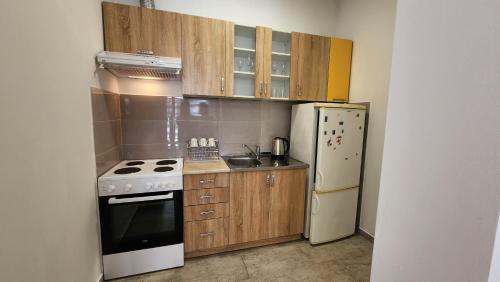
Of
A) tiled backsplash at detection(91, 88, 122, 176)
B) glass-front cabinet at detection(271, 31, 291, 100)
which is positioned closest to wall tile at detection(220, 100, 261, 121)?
glass-front cabinet at detection(271, 31, 291, 100)

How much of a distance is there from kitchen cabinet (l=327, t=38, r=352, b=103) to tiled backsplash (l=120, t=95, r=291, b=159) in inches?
22.3

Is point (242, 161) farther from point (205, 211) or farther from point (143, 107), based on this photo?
point (143, 107)

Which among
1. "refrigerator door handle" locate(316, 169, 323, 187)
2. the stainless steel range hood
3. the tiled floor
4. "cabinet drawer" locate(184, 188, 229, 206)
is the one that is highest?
the stainless steel range hood

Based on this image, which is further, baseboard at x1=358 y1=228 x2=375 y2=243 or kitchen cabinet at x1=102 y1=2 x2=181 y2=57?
baseboard at x1=358 y1=228 x2=375 y2=243

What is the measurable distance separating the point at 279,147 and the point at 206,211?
1153mm

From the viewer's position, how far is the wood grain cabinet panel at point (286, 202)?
219 centimetres

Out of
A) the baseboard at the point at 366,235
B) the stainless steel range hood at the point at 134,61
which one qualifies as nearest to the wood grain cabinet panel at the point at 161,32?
the stainless steel range hood at the point at 134,61

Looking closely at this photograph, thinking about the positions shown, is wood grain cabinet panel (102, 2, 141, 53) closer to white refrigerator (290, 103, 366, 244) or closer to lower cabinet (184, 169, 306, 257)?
lower cabinet (184, 169, 306, 257)

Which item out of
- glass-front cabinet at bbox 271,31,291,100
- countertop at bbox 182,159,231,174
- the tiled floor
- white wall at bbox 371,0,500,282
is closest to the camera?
white wall at bbox 371,0,500,282

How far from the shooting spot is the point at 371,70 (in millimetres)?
2297

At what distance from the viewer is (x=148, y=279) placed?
5.76ft

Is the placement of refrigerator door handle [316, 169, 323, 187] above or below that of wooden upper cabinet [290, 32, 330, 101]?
below

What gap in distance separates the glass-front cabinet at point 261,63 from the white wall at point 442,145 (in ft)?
4.99

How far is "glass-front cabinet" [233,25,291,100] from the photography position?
2211 mm
